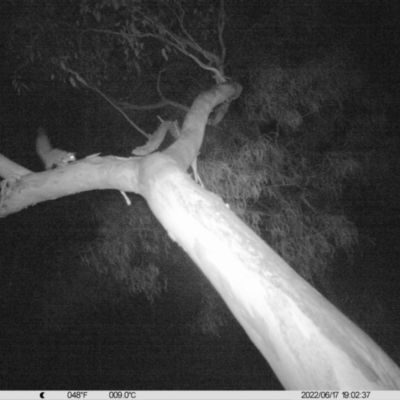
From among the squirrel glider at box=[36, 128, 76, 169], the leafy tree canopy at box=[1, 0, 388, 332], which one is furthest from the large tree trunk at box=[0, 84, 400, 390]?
the leafy tree canopy at box=[1, 0, 388, 332]

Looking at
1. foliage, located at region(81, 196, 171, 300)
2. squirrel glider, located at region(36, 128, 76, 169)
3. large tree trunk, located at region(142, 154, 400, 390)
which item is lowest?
large tree trunk, located at region(142, 154, 400, 390)

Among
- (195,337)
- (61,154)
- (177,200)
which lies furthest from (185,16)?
(195,337)

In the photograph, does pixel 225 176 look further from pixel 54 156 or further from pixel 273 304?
pixel 273 304

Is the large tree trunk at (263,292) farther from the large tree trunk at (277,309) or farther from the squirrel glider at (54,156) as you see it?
the squirrel glider at (54,156)

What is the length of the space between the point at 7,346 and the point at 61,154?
17.5ft

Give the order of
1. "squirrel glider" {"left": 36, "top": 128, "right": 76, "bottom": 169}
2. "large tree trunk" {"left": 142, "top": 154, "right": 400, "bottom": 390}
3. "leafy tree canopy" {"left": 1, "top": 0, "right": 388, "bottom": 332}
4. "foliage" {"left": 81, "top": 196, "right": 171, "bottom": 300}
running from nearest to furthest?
"large tree trunk" {"left": 142, "top": 154, "right": 400, "bottom": 390} < "squirrel glider" {"left": 36, "top": 128, "right": 76, "bottom": 169} < "leafy tree canopy" {"left": 1, "top": 0, "right": 388, "bottom": 332} < "foliage" {"left": 81, "top": 196, "right": 171, "bottom": 300}

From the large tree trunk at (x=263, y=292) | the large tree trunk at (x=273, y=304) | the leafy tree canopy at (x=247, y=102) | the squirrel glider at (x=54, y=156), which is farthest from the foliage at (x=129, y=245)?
the large tree trunk at (x=273, y=304)


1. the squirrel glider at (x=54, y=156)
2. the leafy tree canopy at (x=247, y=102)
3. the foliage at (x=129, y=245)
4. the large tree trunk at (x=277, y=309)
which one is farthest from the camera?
the foliage at (x=129, y=245)

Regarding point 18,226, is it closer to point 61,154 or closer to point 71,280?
point 71,280

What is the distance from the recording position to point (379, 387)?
1009mm

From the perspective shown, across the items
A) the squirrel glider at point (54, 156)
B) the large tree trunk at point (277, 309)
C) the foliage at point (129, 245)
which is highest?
the foliage at point (129, 245)

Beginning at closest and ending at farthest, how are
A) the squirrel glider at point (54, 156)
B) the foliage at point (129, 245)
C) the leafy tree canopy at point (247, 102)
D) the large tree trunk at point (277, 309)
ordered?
the large tree trunk at point (277, 309)
the squirrel glider at point (54, 156)
the leafy tree canopy at point (247, 102)
the foliage at point (129, 245)

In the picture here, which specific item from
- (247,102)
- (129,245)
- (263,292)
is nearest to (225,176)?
(247,102)

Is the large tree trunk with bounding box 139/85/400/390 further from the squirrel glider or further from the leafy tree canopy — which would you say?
the leafy tree canopy
